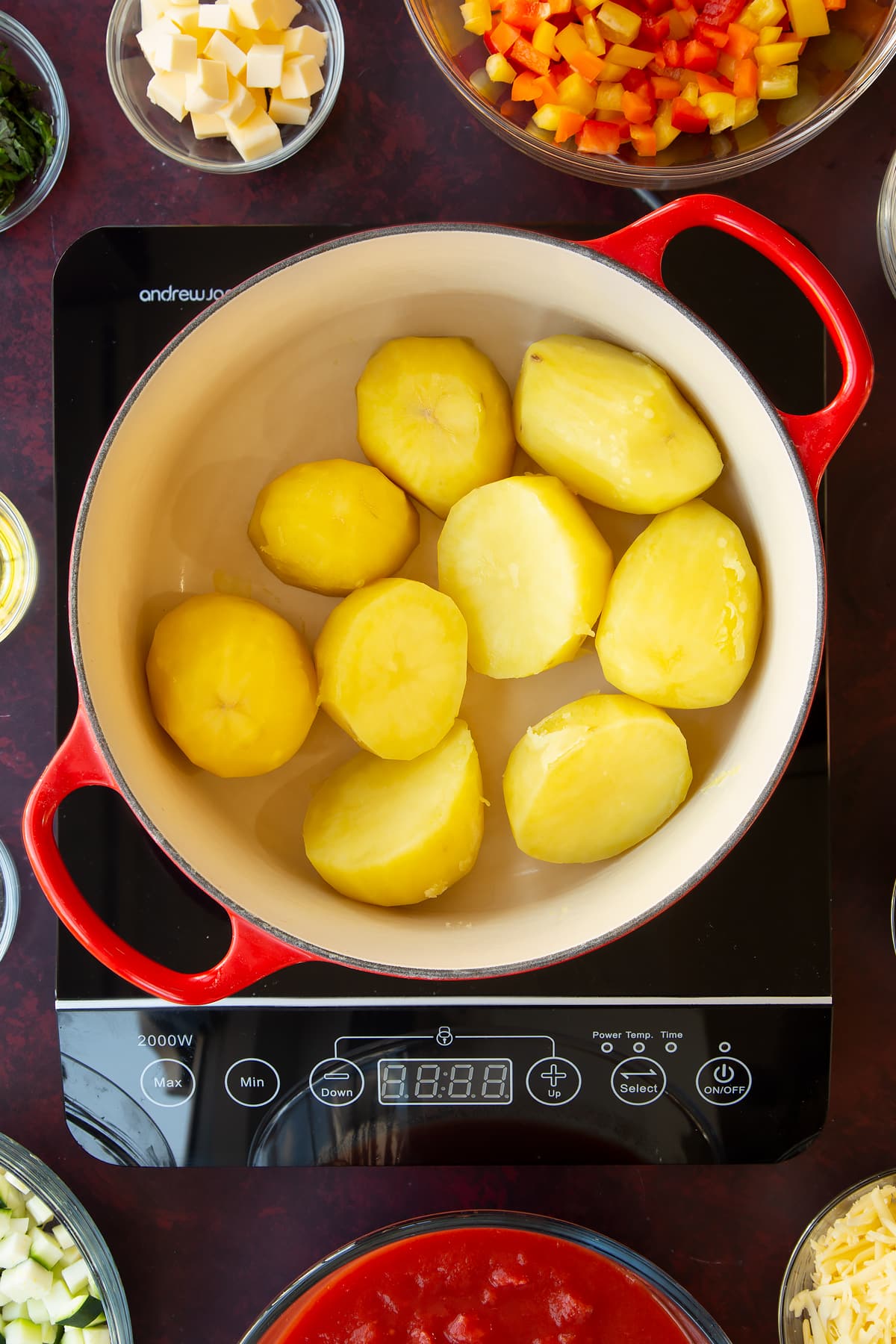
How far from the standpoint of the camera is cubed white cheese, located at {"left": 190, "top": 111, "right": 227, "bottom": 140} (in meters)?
1.00

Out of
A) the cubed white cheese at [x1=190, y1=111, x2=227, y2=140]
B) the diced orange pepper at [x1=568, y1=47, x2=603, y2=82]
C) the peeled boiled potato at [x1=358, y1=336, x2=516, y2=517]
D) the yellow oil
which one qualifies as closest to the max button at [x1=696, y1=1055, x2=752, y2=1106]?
the peeled boiled potato at [x1=358, y1=336, x2=516, y2=517]

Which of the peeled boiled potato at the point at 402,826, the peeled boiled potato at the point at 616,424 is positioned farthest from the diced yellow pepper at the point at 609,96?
the peeled boiled potato at the point at 402,826

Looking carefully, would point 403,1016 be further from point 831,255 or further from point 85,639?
point 831,255

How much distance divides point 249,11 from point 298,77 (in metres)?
0.07

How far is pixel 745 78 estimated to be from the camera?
37.2 inches

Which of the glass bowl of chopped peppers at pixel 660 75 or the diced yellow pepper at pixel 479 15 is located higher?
the diced yellow pepper at pixel 479 15

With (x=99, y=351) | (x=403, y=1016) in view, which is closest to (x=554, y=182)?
(x=99, y=351)

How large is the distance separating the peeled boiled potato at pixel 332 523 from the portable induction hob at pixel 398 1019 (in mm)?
206

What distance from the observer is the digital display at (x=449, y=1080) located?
102cm

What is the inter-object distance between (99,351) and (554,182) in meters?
0.50

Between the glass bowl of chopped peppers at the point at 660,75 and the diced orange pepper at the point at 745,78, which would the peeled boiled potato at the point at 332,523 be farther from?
the diced orange pepper at the point at 745,78

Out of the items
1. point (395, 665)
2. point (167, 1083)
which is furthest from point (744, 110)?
point (167, 1083)

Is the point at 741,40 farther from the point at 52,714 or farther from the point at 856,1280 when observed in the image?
the point at 856,1280

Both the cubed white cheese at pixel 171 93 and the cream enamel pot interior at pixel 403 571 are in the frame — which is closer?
the cream enamel pot interior at pixel 403 571
